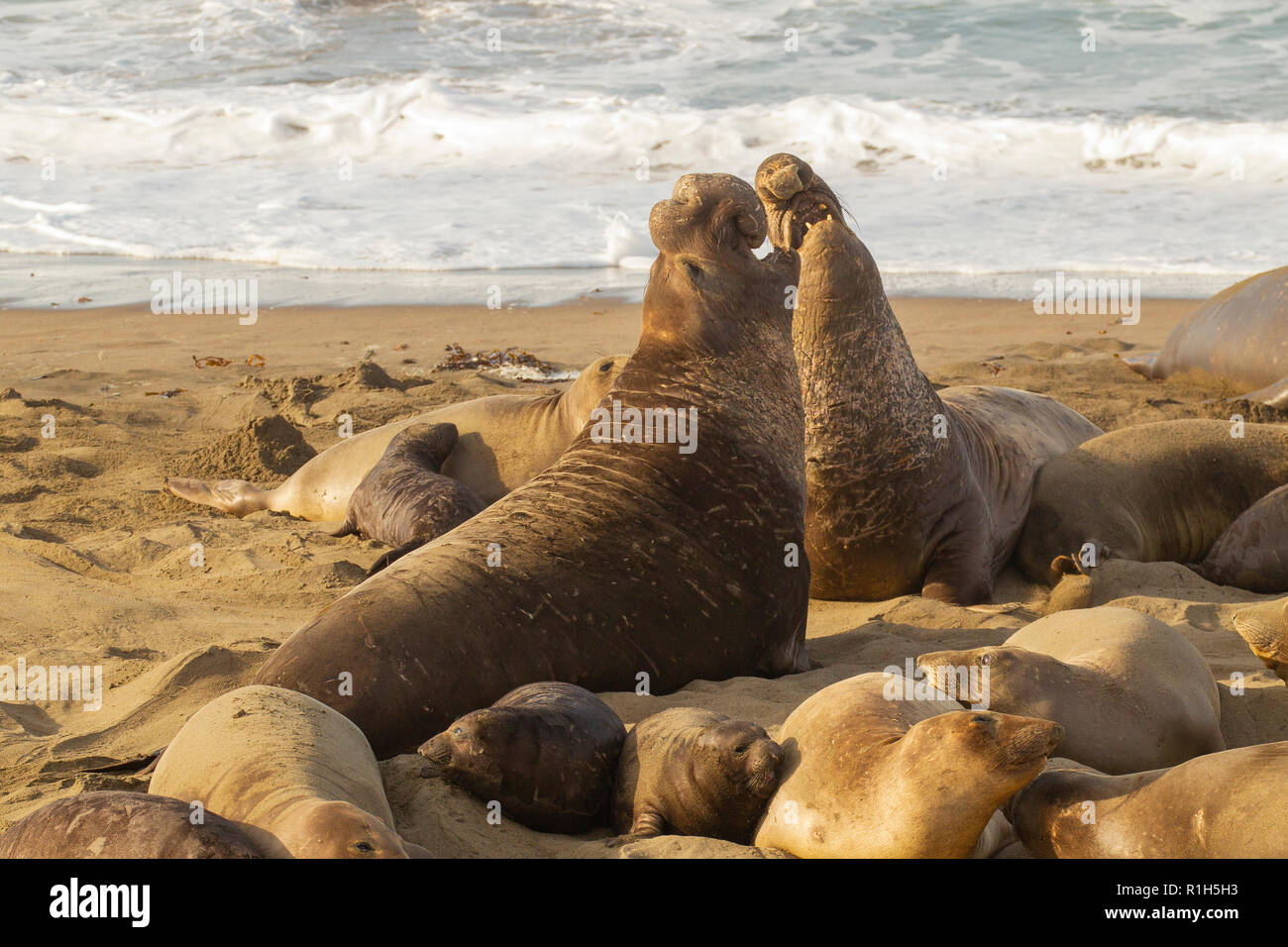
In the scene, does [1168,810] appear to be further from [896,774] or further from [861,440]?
[861,440]

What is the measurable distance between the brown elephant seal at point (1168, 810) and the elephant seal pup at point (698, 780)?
56cm

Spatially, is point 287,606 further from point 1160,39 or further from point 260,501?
point 1160,39

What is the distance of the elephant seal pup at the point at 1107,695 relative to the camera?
3584 millimetres

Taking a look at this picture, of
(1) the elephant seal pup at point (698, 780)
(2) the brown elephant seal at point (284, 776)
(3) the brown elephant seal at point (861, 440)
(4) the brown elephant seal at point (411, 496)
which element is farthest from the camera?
(4) the brown elephant seal at point (411, 496)

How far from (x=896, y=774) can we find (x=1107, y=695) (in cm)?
118

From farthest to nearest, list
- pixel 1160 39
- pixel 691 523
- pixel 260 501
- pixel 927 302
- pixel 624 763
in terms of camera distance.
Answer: pixel 1160 39 → pixel 927 302 → pixel 260 501 → pixel 691 523 → pixel 624 763

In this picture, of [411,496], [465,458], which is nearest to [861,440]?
[411,496]

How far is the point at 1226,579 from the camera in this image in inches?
234

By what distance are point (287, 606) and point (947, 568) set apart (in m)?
2.74

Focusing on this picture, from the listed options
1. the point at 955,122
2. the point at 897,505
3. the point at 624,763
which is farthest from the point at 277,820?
the point at 955,122

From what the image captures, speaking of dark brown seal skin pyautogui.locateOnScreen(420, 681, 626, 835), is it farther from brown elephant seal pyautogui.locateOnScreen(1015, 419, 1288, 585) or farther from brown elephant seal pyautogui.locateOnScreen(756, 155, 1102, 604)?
brown elephant seal pyautogui.locateOnScreen(1015, 419, 1288, 585)

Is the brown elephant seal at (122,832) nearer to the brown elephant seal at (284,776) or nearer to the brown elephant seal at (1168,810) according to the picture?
the brown elephant seal at (284,776)

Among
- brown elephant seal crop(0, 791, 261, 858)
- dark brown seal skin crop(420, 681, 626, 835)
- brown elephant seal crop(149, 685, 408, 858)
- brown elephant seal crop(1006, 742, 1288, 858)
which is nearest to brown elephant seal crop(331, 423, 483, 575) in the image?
dark brown seal skin crop(420, 681, 626, 835)

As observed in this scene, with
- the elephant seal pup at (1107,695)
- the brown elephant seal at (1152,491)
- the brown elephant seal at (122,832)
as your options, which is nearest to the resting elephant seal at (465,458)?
the brown elephant seal at (1152,491)
